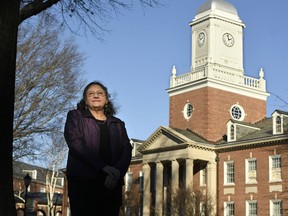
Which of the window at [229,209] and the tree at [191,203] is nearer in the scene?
the tree at [191,203]

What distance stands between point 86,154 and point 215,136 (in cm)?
4437

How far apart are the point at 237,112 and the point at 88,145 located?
1842 inches

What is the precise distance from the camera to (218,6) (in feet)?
170

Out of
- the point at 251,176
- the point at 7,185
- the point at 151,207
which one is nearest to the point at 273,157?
the point at 251,176

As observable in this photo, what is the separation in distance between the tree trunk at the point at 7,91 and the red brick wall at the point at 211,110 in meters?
43.2

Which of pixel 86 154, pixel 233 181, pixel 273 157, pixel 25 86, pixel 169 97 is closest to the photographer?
pixel 86 154

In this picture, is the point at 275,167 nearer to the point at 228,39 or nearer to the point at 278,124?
the point at 278,124

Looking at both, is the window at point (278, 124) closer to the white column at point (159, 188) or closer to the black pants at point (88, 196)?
the white column at point (159, 188)

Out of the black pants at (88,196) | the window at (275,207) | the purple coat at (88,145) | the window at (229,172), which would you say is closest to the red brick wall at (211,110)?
the window at (229,172)

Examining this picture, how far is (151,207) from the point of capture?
48.8m

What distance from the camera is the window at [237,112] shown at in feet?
166

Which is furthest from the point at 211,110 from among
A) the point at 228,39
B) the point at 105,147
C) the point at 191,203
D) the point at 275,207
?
A: the point at 105,147

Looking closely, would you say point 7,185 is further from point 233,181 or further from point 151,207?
point 151,207

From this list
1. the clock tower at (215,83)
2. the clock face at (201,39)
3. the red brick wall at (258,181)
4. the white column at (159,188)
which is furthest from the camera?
the clock face at (201,39)
